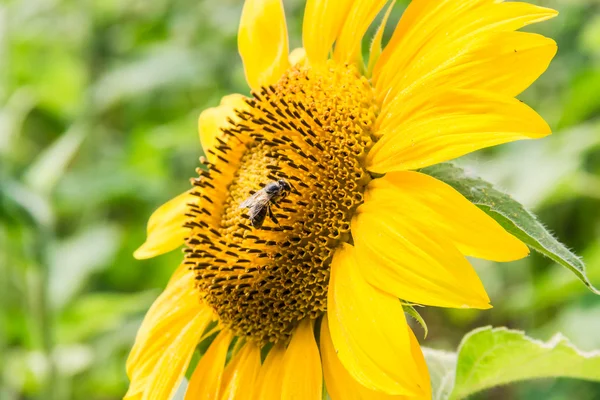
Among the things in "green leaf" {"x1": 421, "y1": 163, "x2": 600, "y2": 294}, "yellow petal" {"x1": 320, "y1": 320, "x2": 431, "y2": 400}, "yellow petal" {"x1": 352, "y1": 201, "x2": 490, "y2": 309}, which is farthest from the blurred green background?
"yellow petal" {"x1": 320, "y1": 320, "x2": 431, "y2": 400}

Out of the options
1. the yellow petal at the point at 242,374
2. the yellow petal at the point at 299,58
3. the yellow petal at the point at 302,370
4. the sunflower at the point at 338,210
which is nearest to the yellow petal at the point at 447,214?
the sunflower at the point at 338,210

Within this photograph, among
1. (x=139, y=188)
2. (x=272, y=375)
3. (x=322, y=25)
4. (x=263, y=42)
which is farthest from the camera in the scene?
(x=139, y=188)

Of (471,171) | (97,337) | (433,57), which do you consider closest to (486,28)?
(433,57)

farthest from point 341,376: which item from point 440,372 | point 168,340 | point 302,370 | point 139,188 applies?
point 139,188

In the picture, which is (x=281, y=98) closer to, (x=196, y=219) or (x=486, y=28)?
(x=196, y=219)

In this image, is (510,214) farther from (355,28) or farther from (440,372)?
(355,28)

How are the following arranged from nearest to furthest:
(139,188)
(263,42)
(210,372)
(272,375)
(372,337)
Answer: (372,337) < (272,375) < (210,372) < (263,42) < (139,188)
